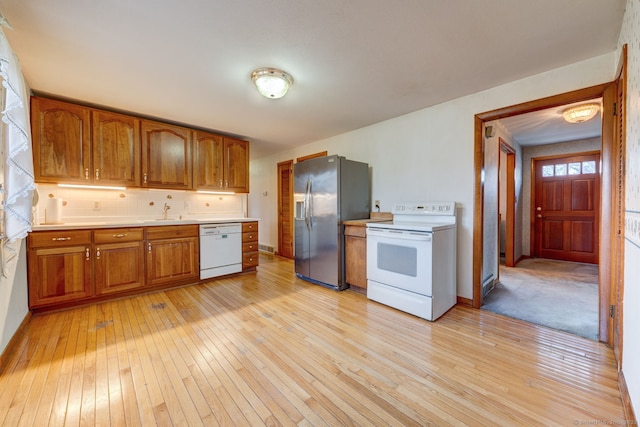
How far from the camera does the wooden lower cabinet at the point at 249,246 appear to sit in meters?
3.99

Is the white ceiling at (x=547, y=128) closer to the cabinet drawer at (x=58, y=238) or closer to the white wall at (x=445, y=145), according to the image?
the white wall at (x=445, y=145)

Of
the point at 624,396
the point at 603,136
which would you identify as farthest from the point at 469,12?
the point at 624,396

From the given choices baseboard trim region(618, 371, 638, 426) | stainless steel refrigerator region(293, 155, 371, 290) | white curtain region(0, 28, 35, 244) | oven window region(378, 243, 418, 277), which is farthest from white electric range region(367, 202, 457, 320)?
white curtain region(0, 28, 35, 244)

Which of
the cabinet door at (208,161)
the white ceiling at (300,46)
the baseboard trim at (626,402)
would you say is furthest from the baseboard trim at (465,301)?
the cabinet door at (208,161)

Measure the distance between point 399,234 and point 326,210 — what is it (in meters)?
1.09

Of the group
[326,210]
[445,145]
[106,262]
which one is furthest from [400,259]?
[106,262]

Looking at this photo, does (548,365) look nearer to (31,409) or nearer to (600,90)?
(600,90)

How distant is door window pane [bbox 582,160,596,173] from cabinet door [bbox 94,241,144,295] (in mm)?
7346

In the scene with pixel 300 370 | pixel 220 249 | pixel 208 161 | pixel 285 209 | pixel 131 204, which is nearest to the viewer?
pixel 300 370

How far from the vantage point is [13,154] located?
1.58 metres

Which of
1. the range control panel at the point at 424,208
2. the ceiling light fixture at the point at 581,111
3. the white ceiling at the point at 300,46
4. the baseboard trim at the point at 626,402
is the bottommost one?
the baseboard trim at the point at 626,402

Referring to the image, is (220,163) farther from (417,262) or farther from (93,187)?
(417,262)

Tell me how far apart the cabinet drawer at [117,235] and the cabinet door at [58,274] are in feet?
0.47

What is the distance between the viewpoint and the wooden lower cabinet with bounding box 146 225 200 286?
315 centimetres
